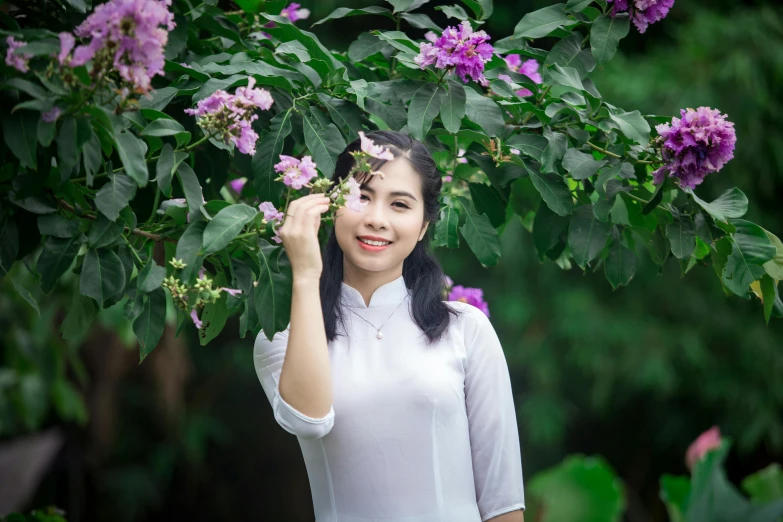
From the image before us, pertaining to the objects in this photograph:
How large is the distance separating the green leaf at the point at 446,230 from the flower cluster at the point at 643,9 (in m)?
0.39

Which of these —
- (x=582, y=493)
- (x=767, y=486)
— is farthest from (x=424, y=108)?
(x=582, y=493)

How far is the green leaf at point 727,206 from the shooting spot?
3.97 feet

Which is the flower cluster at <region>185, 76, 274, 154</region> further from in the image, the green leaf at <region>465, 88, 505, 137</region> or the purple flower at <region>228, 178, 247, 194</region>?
the purple flower at <region>228, 178, 247, 194</region>

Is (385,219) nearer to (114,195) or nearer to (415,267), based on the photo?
(415,267)

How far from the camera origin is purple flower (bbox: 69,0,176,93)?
3.05ft

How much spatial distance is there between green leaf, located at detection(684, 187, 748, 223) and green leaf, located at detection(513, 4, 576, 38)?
0.30 meters

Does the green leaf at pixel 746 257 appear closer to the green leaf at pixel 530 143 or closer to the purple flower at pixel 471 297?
the green leaf at pixel 530 143

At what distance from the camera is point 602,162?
1.26m

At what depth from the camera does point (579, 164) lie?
48.2 inches

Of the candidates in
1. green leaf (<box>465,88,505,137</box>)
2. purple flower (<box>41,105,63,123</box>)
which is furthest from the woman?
purple flower (<box>41,105,63,123</box>)

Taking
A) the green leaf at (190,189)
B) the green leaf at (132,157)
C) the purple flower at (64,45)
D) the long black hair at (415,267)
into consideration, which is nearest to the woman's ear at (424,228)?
the long black hair at (415,267)

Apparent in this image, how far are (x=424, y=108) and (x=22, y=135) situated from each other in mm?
529

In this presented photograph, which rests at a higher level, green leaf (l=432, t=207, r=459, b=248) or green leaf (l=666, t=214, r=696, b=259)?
green leaf (l=666, t=214, r=696, b=259)

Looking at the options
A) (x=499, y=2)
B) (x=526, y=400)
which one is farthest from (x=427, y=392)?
(x=499, y=2)
